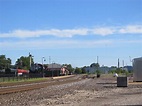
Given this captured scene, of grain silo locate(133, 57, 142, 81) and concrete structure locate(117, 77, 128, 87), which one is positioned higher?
grain silo locate(133, 57, 142, 81)

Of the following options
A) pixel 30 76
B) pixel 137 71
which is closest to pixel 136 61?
pixel 137 71

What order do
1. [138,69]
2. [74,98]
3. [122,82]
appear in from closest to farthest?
[74,98], [122,82], [138,69]

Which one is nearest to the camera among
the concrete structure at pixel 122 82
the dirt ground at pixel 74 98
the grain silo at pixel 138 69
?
the dirt ground at pixel 74 98

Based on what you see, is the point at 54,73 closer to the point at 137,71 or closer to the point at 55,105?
the point at 137,71

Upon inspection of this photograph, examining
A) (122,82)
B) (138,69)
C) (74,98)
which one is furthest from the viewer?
(138,69)

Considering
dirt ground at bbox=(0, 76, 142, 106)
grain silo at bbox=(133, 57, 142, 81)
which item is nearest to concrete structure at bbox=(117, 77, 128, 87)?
dirt ground at bbox=(0, 76, 142, 106)

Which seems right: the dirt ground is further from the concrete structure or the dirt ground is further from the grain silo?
the grain silo

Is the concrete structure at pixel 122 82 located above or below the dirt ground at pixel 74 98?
above

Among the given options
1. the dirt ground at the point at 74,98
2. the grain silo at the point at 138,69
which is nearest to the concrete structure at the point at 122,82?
the dirt ground at the point at 74,98

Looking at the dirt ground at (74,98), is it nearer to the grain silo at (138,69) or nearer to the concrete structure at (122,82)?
the concrete structure at (122,82)

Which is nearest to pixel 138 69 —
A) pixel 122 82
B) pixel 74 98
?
pixel 122 82

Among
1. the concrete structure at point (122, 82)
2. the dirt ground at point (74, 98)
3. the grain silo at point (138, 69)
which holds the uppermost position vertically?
the grain silo at point (138, 69)

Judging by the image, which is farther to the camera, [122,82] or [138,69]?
[138,69]

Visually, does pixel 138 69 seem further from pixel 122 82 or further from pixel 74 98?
pixel 74 98
